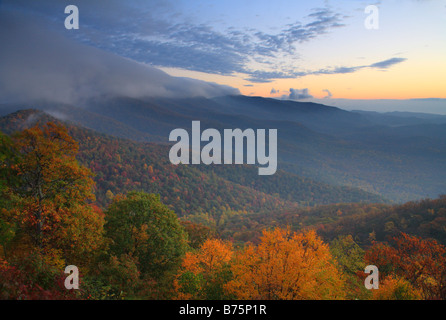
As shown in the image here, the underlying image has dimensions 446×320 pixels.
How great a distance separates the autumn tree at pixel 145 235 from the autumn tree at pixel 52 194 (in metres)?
4.67

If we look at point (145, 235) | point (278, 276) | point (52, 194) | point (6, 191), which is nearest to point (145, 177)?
point (145, 235)

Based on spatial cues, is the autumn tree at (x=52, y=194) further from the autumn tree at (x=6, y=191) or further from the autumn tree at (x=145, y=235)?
the autumn tree at (x=145, y=235)

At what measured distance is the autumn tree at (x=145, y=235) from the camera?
21661 mm

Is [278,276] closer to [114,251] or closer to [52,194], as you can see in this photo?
[114,251]

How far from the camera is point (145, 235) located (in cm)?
2144

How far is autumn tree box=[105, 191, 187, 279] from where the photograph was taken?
21661 millimetres

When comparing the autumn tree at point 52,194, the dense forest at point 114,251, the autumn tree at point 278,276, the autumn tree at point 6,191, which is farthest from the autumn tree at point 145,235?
the autumn tree at point 278,276

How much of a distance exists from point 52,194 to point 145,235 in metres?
7.50
